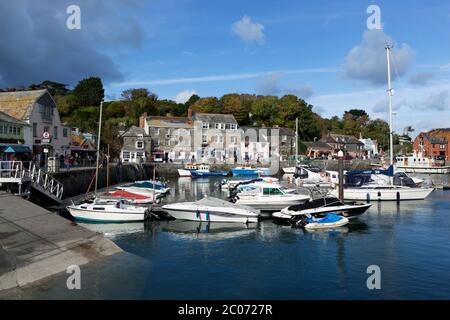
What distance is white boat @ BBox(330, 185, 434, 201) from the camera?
41.0 meters

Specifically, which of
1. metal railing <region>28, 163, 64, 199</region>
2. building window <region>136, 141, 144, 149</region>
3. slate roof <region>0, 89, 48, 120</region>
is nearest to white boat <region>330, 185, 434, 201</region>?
metal railing <region>28, 163, 64, 199</region>

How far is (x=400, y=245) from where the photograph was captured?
912 inches

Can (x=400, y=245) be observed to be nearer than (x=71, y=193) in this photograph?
Yes

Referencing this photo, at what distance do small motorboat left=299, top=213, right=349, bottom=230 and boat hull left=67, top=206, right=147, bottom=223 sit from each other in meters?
11.8

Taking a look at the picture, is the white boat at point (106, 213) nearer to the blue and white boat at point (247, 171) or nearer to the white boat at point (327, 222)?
the white boat at point (327, 222)

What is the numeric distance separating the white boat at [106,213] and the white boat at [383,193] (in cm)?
2125

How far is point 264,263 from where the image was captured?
19.2m

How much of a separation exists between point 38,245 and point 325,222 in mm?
18179

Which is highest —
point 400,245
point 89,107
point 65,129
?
point 89,107

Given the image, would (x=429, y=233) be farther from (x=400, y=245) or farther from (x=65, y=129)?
(x=65, y=129)

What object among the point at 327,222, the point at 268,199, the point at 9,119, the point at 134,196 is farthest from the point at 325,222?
the point at 9,119

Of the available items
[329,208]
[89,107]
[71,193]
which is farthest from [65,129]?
[89,107]

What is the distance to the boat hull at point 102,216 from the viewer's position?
1103 inches
